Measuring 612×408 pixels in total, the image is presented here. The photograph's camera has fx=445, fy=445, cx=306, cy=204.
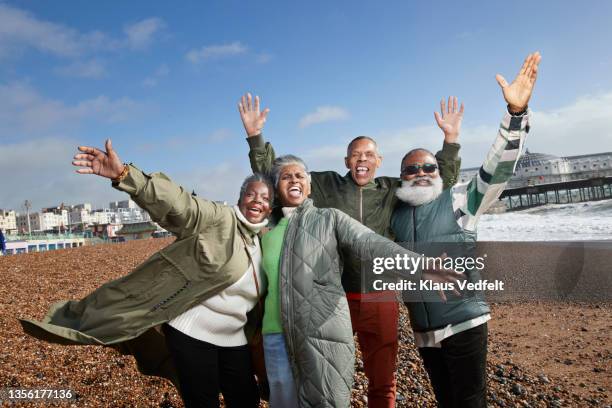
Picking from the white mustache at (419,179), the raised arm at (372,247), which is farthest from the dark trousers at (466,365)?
the white mustache at (419,179)

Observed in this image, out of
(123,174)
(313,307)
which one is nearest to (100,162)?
(123,174)

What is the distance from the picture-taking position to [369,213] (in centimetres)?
360

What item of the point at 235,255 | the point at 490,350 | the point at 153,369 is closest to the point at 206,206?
the point at 235,255

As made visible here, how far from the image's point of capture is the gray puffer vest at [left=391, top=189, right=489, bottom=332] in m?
3.00

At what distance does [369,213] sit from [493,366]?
13.7 ft

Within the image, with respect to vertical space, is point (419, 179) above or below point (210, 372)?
above

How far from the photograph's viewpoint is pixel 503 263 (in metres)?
17.3

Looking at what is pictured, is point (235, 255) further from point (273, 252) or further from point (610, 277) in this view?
point (610, 277)

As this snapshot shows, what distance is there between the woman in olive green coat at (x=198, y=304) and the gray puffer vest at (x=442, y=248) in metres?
1.11

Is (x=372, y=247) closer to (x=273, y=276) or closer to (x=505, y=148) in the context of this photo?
(x=273, y=276)

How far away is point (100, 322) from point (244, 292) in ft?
3.27

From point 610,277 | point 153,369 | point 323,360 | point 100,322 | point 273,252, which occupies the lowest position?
point 610,277

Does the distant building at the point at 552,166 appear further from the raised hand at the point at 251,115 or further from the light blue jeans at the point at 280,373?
the light blue jeans at the point at 280,373

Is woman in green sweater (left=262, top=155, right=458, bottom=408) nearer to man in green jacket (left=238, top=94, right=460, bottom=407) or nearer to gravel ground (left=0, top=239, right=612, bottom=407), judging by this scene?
man in green jacket (left=238, top=94, right=460, bottom=407)
